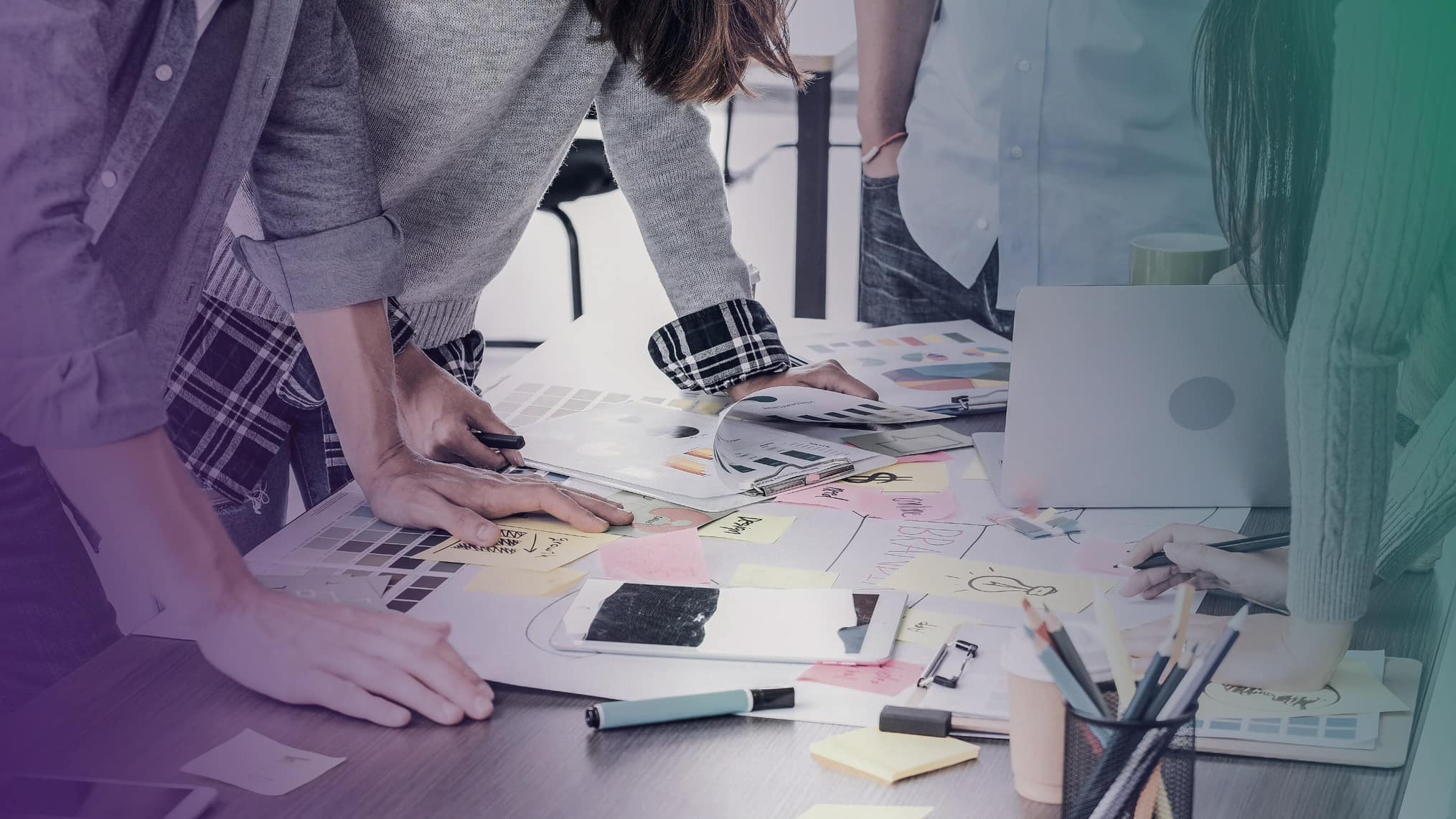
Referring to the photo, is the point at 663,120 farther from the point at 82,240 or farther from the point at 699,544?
the point at 82,240

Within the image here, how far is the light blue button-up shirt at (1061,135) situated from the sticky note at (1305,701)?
3.26ft

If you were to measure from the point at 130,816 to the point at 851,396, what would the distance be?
794 mm

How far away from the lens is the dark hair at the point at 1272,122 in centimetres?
73

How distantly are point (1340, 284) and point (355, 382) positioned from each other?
0.79 metres

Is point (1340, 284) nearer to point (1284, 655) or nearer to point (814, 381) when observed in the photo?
point (1284, 655)

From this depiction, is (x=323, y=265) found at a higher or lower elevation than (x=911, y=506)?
higher

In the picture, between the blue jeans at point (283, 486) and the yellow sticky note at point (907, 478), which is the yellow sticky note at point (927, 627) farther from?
the blue jeans at point (283, 486)

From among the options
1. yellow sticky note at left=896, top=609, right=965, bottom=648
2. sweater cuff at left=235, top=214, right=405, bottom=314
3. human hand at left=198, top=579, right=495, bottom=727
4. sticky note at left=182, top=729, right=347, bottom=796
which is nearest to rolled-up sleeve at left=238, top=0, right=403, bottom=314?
sweater cuff at left=235, top=214, right=405, bottom=314

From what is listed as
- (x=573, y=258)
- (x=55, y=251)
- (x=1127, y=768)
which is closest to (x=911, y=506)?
(x=1127, y=768)

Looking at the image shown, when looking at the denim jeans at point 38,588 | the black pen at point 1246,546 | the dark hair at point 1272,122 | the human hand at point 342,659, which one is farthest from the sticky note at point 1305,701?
the denim jeans at point 38,588

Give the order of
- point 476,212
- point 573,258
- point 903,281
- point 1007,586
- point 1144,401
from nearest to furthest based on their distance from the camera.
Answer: point 1007,586
point 1144,401
point 476,212
point 903,281
point 573,258

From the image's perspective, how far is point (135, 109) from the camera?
0.77 m

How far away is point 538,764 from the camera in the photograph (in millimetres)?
662

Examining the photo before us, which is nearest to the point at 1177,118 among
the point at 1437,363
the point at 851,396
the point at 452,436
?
the point at 851,396
